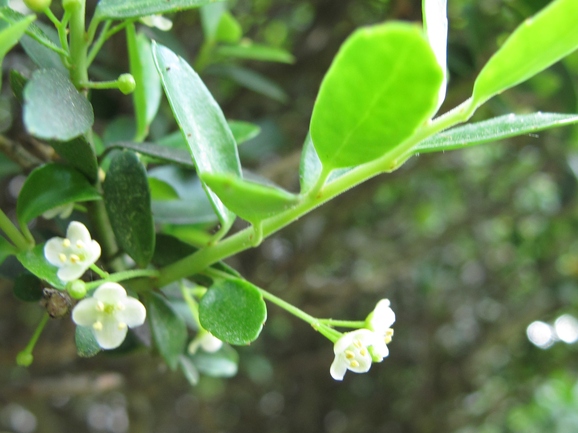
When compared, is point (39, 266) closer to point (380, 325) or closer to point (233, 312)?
point (233, 312)

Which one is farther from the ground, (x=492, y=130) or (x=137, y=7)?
(x=137, y=7)

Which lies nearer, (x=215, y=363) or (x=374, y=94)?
(x=374, y=94)

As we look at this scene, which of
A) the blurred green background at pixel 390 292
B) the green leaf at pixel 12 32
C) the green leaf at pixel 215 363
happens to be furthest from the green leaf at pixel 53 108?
the blurred green background at pixel 390 292

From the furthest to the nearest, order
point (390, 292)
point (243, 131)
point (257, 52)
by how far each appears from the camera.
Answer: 1. point (390, 292)
2. point (257, 52)
3. point (243, 131)

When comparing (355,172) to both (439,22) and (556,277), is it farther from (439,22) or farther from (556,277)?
(556,277)

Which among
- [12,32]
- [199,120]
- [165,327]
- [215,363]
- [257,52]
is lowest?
[215,363]

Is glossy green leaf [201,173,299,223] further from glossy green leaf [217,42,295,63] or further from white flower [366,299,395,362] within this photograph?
glossy green leaf [217,42,295,63]

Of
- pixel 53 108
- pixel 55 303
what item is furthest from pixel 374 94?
pixel 55 303
